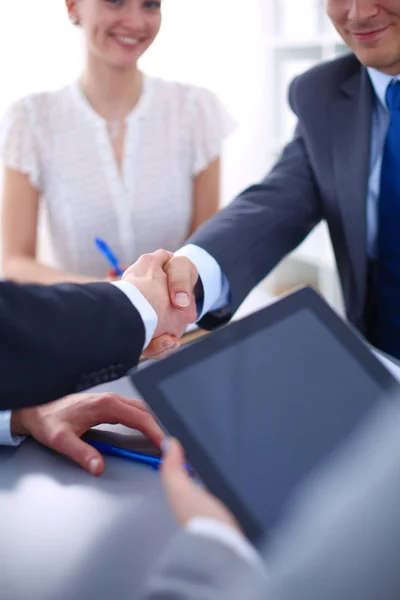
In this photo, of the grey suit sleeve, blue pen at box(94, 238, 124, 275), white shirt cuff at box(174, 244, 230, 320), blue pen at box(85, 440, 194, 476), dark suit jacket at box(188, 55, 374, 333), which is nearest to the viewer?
the grey suit sleeve

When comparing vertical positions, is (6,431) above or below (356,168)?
below

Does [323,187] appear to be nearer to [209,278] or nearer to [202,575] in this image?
[209,278]

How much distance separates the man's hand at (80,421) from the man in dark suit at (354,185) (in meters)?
0.37

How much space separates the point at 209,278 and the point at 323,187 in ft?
1.05

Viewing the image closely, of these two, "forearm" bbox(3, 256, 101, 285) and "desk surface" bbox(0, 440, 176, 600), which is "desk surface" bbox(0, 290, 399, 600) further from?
"forearm" bbox(3, 256, 101, 285)

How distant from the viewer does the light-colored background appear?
1.52 metres

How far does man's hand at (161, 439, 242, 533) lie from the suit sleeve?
409 mm

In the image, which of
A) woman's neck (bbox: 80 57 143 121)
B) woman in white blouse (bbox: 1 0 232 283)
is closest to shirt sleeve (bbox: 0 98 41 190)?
woman in white blouse (bbox: 1 0 232 283)

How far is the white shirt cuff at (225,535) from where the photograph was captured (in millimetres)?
314

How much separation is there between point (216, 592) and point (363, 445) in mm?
129

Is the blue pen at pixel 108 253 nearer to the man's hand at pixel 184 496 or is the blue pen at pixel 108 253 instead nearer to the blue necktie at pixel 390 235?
the blue necktie at pixel 390 235

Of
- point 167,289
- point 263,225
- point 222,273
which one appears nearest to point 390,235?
point 263,225

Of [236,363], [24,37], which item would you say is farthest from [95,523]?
[24,37]

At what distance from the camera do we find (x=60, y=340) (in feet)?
1.72
